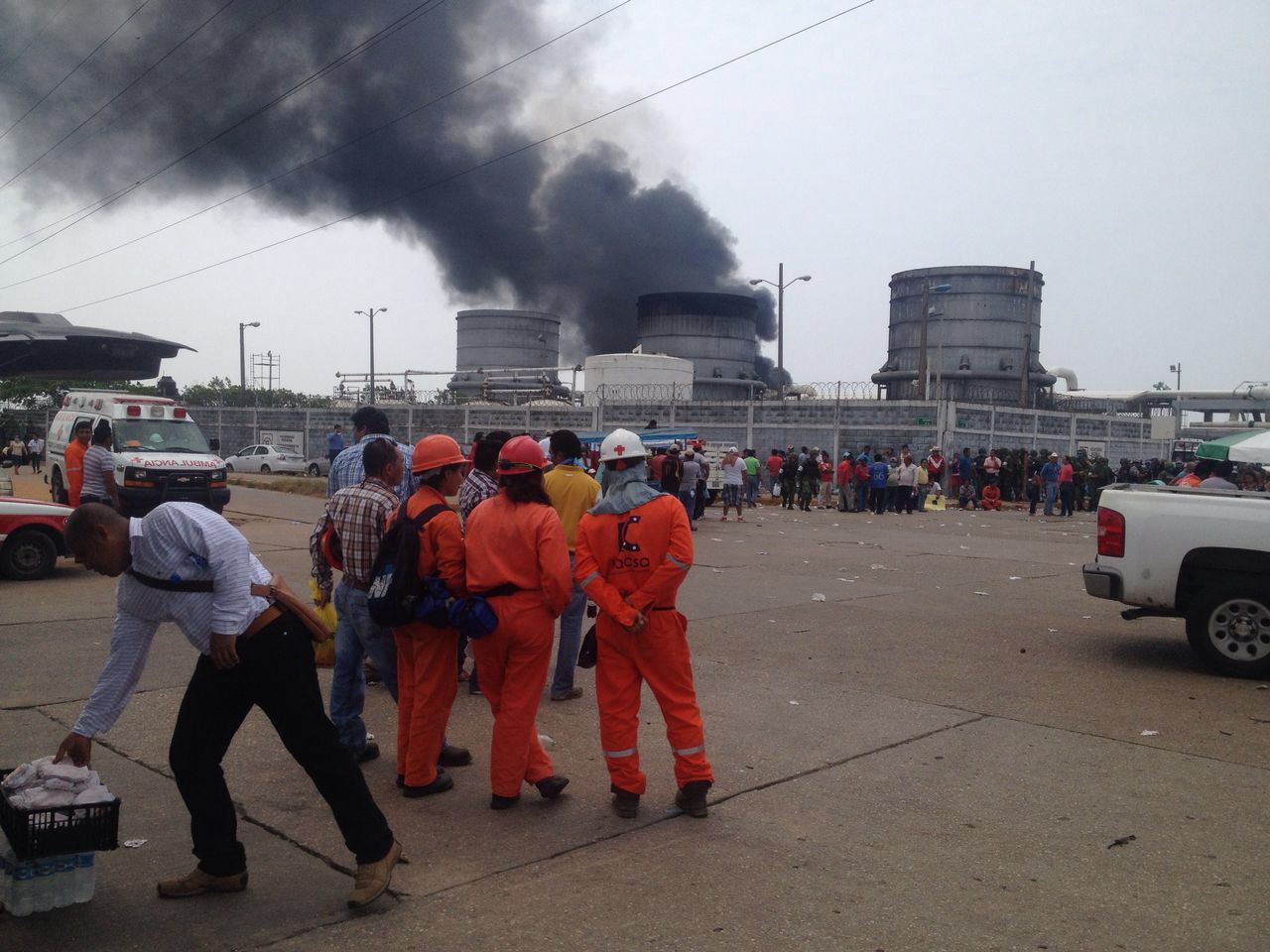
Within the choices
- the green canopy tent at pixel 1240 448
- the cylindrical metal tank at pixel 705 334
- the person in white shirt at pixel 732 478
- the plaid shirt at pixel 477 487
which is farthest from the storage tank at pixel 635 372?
the plaid shirt at pixel 477 487

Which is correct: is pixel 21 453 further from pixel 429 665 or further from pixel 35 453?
pixel 429 665

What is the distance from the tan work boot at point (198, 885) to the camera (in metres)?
3.97

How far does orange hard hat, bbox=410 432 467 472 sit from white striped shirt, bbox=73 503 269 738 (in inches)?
55.3

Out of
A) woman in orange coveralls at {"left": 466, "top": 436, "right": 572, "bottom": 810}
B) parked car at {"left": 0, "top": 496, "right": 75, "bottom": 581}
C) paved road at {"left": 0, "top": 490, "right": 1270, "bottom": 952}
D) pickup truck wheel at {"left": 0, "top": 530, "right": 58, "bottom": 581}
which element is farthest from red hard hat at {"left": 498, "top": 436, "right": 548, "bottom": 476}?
pickup truck wheel at {"left": 0, "top": 530, "right": 58, "bottom": 581}

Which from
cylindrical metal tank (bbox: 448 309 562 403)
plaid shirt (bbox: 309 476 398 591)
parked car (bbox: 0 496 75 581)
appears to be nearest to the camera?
plaid shirt (bbox: 309 476 398 591)

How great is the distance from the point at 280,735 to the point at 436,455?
5.52ft

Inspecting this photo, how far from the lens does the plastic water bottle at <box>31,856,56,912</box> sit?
12.1 feet

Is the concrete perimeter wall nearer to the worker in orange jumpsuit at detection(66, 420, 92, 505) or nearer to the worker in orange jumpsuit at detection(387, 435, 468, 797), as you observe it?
the worker in orange jumpsuit at detection(66, 420, 92, 505)

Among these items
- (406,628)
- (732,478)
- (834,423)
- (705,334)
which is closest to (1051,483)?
(834,423)

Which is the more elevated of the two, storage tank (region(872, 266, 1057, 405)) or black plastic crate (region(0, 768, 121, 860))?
storage tank (region(872, 266, 1057, 405))

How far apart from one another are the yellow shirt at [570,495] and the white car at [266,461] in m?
36.5

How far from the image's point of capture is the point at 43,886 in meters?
3.71

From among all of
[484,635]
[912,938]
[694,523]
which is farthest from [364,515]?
[694,523]

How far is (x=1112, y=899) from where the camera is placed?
13.3 feet
